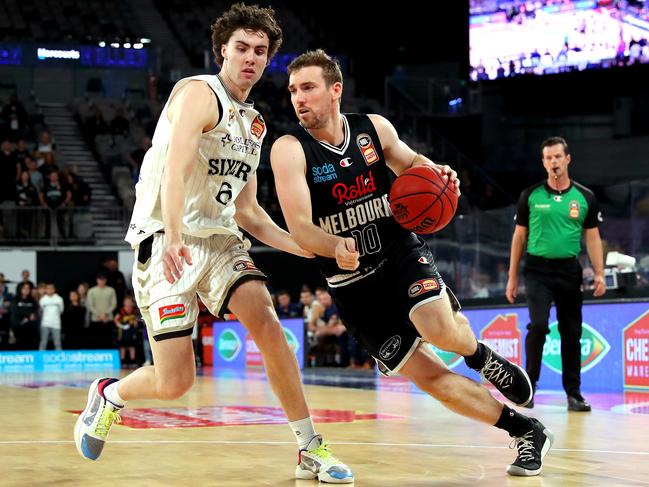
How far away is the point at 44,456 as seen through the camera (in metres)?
5.57

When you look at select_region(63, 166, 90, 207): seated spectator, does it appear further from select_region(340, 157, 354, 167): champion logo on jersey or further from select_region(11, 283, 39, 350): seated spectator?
select_region(340, 157, 354, 167): champion logo on jersey

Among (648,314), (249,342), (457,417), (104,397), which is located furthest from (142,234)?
(249,342)

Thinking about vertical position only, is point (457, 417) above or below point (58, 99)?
below

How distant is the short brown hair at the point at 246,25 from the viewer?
16.2 ft

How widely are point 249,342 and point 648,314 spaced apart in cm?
837

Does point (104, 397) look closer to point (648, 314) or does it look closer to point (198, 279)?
point (198, 279)

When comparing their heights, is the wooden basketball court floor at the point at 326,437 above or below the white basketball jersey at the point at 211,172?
below

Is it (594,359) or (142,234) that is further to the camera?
(594,359)

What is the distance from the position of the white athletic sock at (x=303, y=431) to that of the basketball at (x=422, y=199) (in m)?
1.04

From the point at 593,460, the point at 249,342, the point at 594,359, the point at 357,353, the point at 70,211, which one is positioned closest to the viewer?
the point at 593,460

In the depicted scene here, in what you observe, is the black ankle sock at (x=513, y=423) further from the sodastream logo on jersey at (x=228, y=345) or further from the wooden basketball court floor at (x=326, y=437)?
the sodastream logo on jersey at (x=228, y=345)

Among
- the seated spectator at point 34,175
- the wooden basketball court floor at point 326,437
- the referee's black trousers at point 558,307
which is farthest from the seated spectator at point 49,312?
the referee's black trousers at point 558,307

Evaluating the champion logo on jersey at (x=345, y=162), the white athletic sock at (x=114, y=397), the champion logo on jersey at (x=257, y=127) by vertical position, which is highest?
the champion logo on jersey at (x=257, y=127)

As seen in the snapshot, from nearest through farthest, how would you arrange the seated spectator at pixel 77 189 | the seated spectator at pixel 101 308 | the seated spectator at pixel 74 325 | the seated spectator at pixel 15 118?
the seated spectator at pixel 101 308
the seated spectator at pixel 74 325
the seated spectator at pixel 77 189
the seated spectator at pixel 15 118
